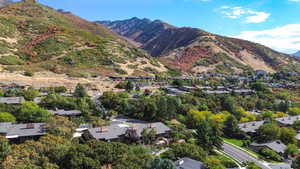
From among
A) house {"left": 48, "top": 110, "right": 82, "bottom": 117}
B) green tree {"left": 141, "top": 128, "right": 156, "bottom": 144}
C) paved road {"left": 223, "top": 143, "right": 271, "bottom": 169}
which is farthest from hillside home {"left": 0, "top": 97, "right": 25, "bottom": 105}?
paved road {"left": 223, "top": 143, "right": 271, "bottom": 169}

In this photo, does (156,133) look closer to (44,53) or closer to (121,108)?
(121,108)

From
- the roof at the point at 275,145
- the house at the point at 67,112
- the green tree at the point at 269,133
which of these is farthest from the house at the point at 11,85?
→ the green tree at the point at 269,133

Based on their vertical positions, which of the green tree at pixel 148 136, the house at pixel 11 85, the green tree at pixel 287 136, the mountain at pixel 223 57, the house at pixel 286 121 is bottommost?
the green tree at pixel 287 136

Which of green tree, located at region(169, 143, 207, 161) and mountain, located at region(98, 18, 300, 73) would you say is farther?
mountain, located at region(98, 18, 300, 73)

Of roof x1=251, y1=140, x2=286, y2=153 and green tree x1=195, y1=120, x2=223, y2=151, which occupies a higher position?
green tree x1=195, y1=120, x2=223, y2=151

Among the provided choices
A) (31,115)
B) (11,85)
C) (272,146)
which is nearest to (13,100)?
(31,115)

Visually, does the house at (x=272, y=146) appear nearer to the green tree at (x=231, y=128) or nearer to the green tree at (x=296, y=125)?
the green tree at (x=231, y=128)

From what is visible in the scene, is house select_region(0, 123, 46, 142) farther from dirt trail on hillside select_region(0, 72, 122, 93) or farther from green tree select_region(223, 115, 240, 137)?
dirt trail on hillside select_region(0, 72, 122, 93)
